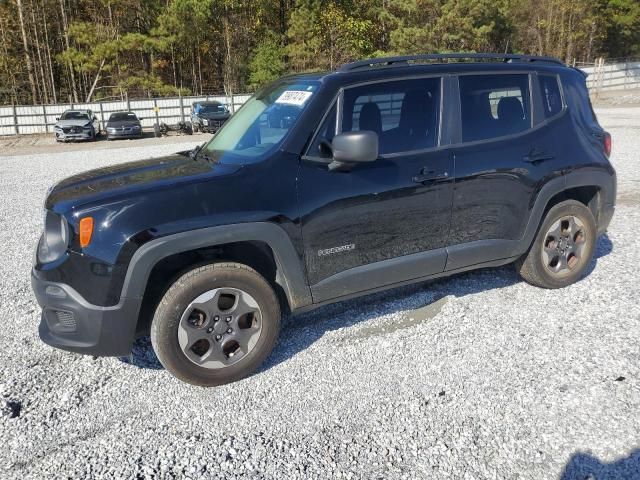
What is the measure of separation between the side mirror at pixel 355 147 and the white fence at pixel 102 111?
84.6ft

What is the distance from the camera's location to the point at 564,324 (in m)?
3.79

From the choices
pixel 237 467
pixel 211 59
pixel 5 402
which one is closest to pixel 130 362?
pixel 5 402

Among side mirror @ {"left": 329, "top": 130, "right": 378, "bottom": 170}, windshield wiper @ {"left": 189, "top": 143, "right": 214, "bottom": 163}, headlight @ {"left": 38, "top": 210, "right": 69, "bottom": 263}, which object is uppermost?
side mirror @ {"left": 329, "top": 130, "right": 378, "bottom": 170}

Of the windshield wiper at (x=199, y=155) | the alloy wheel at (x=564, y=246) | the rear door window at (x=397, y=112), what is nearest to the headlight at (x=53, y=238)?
the windshield wiper at (x=199, y=155)

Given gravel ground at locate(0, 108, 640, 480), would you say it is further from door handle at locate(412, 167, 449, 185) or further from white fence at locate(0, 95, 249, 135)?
white fence at locate(0, 95, 249, 135)

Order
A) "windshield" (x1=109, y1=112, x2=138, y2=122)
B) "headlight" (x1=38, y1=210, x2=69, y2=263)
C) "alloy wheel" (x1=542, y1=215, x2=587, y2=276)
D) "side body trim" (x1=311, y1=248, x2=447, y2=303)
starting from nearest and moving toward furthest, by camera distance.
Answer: "headlight" (x1=38, y1=210, x2=69, y2=263)
"side body trim" (x1=311, y1=248, x2=447, y2=303)
"alloy wheel" (x1=542, y1=215, x2=587, y2=276)
"windshield" (x1=109, y1=112, x2=138, y2=122)

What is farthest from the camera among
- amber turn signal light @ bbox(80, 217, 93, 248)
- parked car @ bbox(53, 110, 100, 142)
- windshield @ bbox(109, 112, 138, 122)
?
windshield @ bbox(109, 112, 138, 122)

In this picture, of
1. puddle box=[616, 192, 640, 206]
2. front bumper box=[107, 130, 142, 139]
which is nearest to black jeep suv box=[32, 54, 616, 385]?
puddle box=[616, 192, 640, 206]

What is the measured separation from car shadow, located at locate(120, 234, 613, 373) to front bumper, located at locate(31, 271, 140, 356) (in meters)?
0.57

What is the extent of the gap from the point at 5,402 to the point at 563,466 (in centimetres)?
307

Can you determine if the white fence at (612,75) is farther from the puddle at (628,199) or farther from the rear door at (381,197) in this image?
the rear door at (381,197)

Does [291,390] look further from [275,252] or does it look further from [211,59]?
[211,59]

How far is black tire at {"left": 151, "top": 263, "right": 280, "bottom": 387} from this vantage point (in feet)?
9.69

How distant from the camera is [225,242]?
2.98 meters
